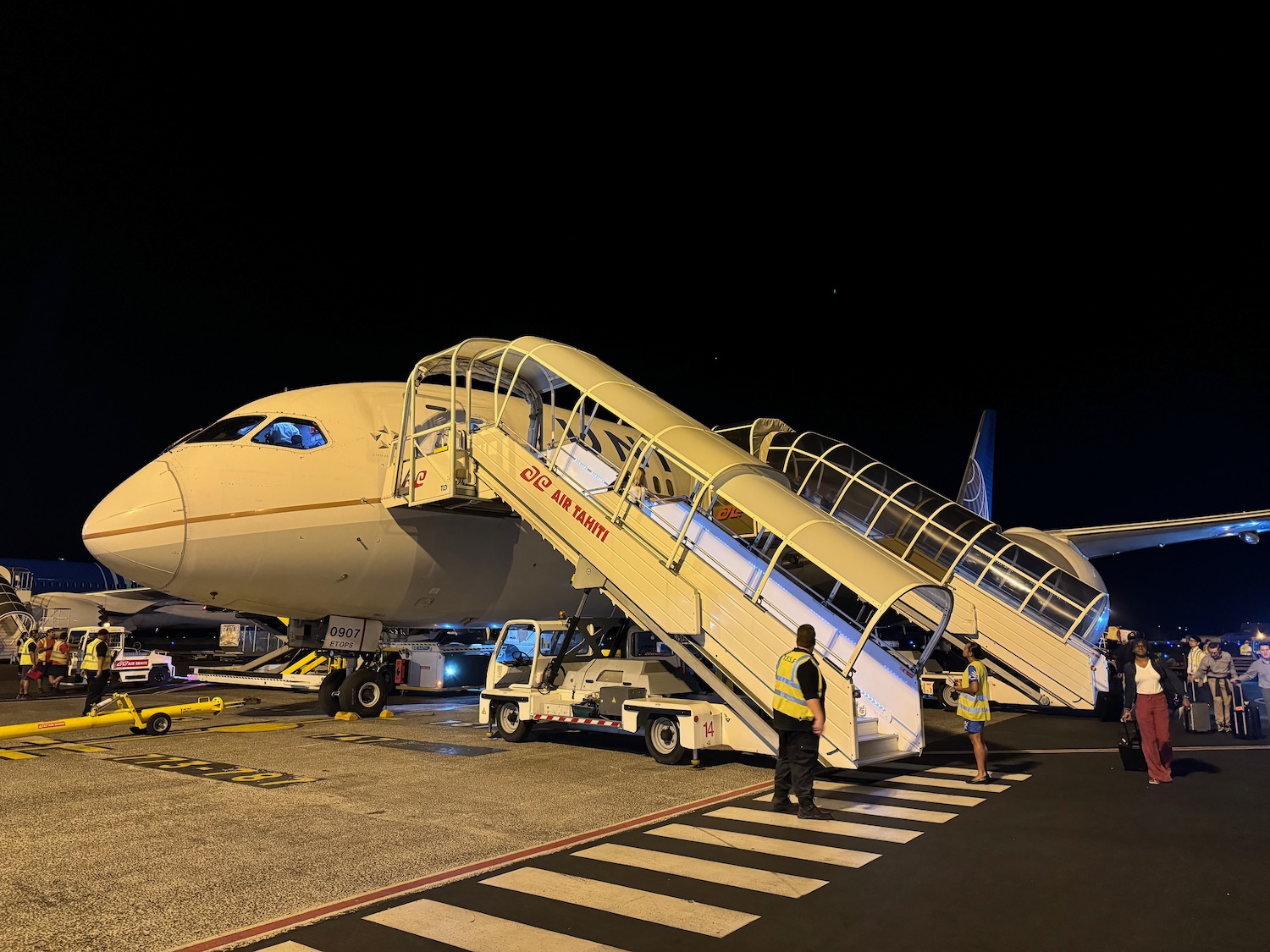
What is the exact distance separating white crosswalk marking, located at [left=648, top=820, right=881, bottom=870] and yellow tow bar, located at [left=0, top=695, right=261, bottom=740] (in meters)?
8.64

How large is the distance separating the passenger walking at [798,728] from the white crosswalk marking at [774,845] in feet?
0.90

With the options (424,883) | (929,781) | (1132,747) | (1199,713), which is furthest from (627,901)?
(1199,713)

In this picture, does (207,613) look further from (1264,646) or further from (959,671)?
(1264,646)

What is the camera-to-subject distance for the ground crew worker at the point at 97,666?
524 inches

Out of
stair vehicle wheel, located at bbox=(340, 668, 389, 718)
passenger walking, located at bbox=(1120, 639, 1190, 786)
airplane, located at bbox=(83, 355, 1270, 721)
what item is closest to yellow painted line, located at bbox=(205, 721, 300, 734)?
stair vehicle wheel, located at bbox=(340, 668, 389, 718)

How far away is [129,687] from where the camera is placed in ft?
73.6

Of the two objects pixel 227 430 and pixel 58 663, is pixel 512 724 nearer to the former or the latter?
pixel 227 430

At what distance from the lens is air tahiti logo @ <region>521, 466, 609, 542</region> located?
10125mm

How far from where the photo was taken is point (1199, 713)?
508 inches

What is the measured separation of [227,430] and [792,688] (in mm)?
8840

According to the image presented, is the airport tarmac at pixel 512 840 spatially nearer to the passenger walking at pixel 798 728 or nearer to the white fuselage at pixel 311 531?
the passenger walking at pixel 798 728

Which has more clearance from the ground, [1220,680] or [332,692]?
[1220,680]

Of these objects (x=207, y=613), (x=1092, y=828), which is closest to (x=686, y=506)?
(x=1092, y=828)

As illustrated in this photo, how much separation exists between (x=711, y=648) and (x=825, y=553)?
1608 millimetres
